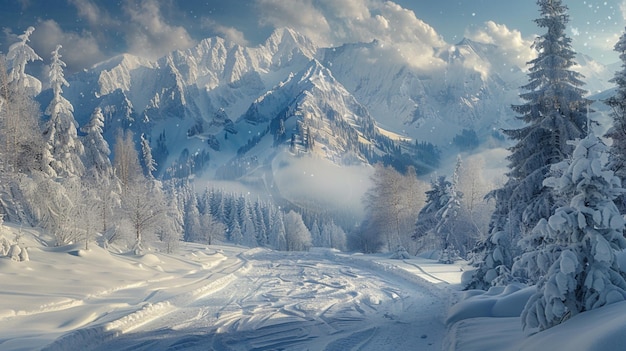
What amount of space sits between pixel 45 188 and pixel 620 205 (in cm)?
2964

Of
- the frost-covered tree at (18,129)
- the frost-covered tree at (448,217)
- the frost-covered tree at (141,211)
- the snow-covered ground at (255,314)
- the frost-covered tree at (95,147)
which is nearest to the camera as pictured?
the snow-covered ground at (255,314)

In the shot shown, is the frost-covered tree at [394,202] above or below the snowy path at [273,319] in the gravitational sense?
above

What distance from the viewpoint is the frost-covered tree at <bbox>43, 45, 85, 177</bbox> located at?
27781 millimetres

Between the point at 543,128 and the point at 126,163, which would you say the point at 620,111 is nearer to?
the point at 543,128

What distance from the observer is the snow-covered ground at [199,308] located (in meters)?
9.92

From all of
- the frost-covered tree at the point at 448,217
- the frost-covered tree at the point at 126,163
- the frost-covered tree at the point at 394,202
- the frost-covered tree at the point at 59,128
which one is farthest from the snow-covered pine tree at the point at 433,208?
the frost-covered tree at the point at 59,128

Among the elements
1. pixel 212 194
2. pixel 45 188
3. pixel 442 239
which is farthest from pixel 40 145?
pixel 212 194

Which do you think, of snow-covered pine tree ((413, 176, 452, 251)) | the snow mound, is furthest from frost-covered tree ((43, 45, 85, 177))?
snow-covered pine tree ((413, 176, 452, 251))

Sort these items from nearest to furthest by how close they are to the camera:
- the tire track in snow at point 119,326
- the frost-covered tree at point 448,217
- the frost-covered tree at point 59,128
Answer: the tire track in snow at point 119,326
the frost-covered tree at point 59,128
the frost-covered tree at point 448,217

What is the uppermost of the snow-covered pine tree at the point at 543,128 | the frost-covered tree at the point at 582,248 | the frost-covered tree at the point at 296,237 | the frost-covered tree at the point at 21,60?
the frost-covered tree at the point at 21,60

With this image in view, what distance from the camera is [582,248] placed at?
6883 millimetres

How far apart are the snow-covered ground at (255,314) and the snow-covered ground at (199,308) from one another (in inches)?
1.6

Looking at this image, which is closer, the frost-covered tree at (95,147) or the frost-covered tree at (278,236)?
the frost-covered tree at (95,147)

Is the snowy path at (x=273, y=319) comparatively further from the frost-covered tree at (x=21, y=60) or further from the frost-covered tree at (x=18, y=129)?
the frost-covered tree at (x=21, y=60)
